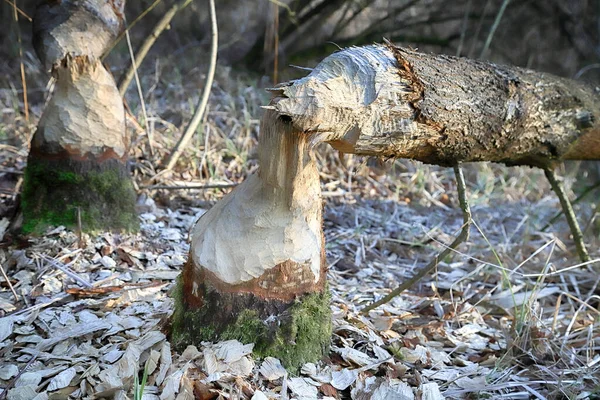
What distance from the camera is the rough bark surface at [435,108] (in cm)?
134

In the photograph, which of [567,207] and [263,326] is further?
[567,207]

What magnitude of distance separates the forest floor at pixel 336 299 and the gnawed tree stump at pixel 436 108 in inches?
7.3

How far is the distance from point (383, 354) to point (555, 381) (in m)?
0.54

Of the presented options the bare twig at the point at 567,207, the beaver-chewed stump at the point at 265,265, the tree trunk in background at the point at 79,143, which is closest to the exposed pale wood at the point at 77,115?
the tree trunk in background at the point at 79,143

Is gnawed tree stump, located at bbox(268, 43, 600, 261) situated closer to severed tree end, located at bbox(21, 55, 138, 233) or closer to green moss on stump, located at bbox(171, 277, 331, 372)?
green moss on stump, located at bbox(171, 277, 331, 372)

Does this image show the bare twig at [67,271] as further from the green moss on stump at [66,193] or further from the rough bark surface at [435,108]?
the rough bark surface at [435,108]

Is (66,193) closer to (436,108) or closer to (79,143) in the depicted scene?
(79,143)

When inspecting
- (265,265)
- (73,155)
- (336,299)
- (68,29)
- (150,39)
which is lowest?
(336,299)

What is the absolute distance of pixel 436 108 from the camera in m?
1.52

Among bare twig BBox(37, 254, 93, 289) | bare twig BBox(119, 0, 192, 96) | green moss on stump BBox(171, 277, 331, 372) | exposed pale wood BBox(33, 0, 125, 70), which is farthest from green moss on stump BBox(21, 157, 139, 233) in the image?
green moss on stump BBox(171, 277, 331, 372)

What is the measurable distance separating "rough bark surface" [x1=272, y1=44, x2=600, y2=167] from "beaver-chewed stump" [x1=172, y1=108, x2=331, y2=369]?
0.46 ft

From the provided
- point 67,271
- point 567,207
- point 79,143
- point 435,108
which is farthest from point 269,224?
point 567,207

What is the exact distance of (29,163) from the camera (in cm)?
219

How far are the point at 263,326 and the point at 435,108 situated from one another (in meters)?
0.72
